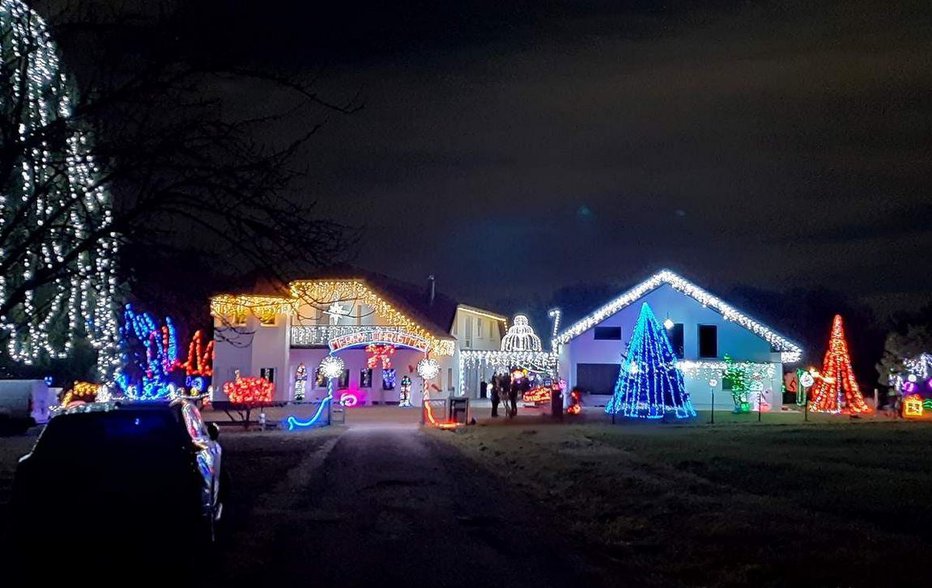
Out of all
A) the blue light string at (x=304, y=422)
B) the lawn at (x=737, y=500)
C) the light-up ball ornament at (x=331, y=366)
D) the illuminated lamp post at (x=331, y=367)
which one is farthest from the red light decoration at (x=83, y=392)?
the lawn at (x=737, y=500)

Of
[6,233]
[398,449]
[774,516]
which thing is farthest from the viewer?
[398,449]

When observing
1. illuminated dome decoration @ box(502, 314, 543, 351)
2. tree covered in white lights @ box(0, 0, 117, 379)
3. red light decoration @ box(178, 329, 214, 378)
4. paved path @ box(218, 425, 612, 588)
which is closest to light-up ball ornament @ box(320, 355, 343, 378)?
red light decoration @ box(178, 329, 214, 378)

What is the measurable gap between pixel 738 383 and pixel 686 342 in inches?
185

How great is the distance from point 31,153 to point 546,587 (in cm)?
773

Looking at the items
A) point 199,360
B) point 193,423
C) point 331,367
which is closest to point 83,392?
point 331,367

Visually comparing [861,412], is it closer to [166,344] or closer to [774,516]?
[166,344]

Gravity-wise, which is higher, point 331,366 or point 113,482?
point 331,366

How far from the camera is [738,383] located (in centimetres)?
4897

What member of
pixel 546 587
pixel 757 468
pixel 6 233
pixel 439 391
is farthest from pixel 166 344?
pixel 546 587

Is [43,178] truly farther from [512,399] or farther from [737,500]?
[512,399]

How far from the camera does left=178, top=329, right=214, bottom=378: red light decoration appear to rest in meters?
57.1

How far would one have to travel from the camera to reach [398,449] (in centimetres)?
2778

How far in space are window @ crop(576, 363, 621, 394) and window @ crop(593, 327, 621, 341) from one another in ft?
4.14

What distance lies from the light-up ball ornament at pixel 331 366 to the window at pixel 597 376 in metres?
11.8
